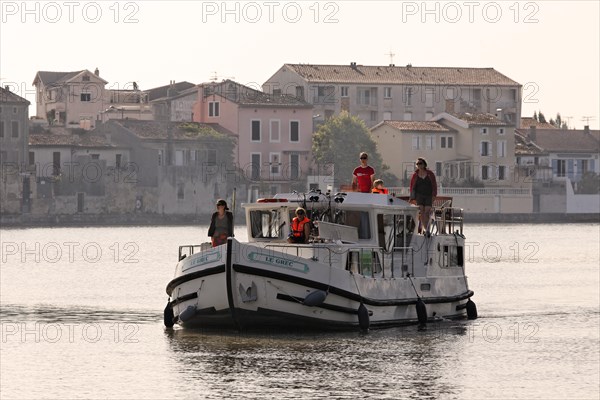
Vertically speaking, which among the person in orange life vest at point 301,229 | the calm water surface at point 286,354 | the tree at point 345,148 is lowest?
the calm water surface at point 286,354

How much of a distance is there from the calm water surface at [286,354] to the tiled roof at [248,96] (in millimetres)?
71892

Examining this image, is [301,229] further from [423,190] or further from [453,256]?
[453,256]

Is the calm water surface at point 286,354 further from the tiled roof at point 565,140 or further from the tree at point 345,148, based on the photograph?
the tiled roof at point 565,140

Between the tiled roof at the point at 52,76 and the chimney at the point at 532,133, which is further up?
the tiled roof at the point at 52,76

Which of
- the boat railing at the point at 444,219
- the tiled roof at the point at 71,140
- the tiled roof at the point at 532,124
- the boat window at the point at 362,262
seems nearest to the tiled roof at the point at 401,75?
the tiled roof at the point at 532,124

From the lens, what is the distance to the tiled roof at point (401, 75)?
452 feet

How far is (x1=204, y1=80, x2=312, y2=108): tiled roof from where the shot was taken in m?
124

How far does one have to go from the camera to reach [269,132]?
4892 inches

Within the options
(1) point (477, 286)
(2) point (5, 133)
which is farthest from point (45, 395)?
(2) point (5, 133)

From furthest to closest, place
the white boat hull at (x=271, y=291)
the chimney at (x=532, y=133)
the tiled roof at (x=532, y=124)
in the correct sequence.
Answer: the tiled roof at (x=532, y=124) → the chimney at (x=532, y=133) → the white boat hull at (x=271, y=291)

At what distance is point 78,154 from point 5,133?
5.47 metres

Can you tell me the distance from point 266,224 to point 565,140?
107m

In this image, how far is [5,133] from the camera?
Result: 377 ft

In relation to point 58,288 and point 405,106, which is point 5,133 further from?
point 58,288
